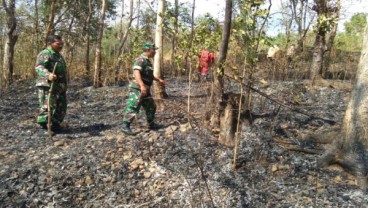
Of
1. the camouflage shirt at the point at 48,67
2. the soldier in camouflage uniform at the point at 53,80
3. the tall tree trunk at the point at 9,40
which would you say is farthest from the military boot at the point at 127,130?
the tall tree trunk at the point at 9,40

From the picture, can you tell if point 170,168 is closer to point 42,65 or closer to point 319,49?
point 42,65

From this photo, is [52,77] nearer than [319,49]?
Yes

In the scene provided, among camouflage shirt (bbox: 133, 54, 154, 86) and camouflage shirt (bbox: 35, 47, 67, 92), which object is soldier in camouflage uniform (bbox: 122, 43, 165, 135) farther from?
camouflage shirt (bbox: 35, 47, 67, 92)

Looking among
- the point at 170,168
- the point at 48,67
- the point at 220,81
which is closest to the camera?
the point at 170,168

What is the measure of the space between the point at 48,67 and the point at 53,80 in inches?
15.0

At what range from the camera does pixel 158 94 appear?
8.09m

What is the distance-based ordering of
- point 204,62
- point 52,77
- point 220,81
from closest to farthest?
point 220,81 → point 52,77 → point 204,62

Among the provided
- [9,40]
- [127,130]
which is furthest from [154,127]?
[9,40]

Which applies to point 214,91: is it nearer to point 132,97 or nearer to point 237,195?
point 132,97

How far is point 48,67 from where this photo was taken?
18.4ft

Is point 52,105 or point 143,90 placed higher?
point 143,90

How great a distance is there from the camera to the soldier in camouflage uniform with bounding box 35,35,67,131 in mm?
5535

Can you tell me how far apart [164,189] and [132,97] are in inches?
73.1

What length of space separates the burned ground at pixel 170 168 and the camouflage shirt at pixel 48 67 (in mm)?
859
